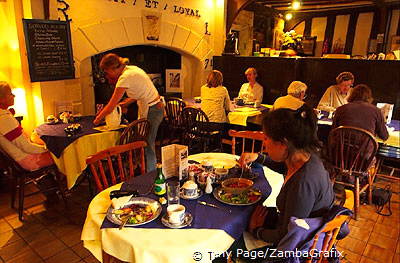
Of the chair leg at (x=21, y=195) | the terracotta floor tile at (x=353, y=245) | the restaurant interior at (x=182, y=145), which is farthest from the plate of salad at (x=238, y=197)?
the chair leg at (x=21, y=195)

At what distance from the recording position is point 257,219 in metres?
1.41

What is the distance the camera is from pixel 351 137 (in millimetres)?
2662

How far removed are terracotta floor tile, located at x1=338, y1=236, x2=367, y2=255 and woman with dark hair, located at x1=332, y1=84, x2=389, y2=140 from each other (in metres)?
1.00

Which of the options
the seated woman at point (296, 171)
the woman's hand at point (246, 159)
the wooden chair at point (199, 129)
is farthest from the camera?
the wooden chair at point (199, 129)

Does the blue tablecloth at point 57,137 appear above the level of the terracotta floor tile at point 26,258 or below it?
above

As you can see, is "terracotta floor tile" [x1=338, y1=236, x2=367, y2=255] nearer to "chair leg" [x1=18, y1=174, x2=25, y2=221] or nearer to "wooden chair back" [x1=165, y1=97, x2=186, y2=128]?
"wooden chair back" [x1=165, y1=97, x2=186, y2=128]

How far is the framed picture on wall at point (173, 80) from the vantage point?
5.30m

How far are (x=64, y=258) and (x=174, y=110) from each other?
82.3 inches

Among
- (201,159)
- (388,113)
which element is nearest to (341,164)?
(388,113)

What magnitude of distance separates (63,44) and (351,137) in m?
3.24

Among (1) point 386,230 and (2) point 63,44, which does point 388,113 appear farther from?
(2) point 63,44


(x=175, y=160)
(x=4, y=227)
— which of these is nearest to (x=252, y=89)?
(x=175, y=160)

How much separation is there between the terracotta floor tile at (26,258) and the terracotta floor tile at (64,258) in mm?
78

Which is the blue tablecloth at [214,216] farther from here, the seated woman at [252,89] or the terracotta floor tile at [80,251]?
the seated woman at [252,89]
